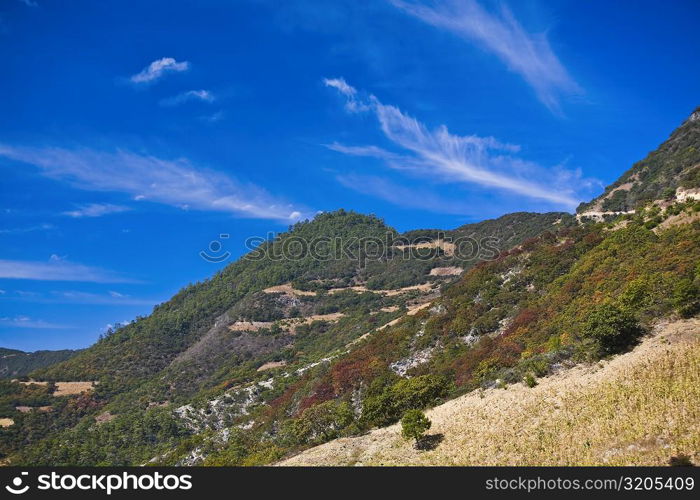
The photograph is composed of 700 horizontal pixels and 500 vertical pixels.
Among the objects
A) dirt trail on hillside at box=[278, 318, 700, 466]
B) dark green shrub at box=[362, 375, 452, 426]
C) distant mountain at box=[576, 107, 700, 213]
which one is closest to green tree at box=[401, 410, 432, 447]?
dirt trail on hillside at box=[278, 318, 700, 466]

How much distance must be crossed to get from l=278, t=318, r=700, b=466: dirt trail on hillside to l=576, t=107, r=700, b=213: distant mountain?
78.0 meters

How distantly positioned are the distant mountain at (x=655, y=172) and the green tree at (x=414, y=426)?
8455cm

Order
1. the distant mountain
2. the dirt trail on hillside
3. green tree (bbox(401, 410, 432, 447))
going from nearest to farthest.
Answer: the dirt trail on hillside → green tree (bbox(401, 410, 432, 447)) → the distant mountain

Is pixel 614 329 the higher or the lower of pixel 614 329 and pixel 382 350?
the lower

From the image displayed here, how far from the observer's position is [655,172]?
116 m

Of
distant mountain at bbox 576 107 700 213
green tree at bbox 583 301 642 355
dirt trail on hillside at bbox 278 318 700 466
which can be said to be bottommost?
dirt trail on hillside at bbox 278 318 700 466

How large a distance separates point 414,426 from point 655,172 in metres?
119

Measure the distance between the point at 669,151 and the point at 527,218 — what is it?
6962 centimetres

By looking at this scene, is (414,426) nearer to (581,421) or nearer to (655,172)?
(581,421)

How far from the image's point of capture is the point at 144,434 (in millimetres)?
87125

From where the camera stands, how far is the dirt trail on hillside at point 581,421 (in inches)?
768

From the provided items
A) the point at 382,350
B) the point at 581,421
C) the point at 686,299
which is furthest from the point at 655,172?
the point at 581,421

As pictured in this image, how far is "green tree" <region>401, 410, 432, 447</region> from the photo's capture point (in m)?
27.4

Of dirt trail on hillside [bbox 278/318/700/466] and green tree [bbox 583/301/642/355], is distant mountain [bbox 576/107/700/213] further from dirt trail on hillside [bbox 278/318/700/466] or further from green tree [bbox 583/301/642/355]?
dirt trail on hillside [bbox 278/318/700/466]
